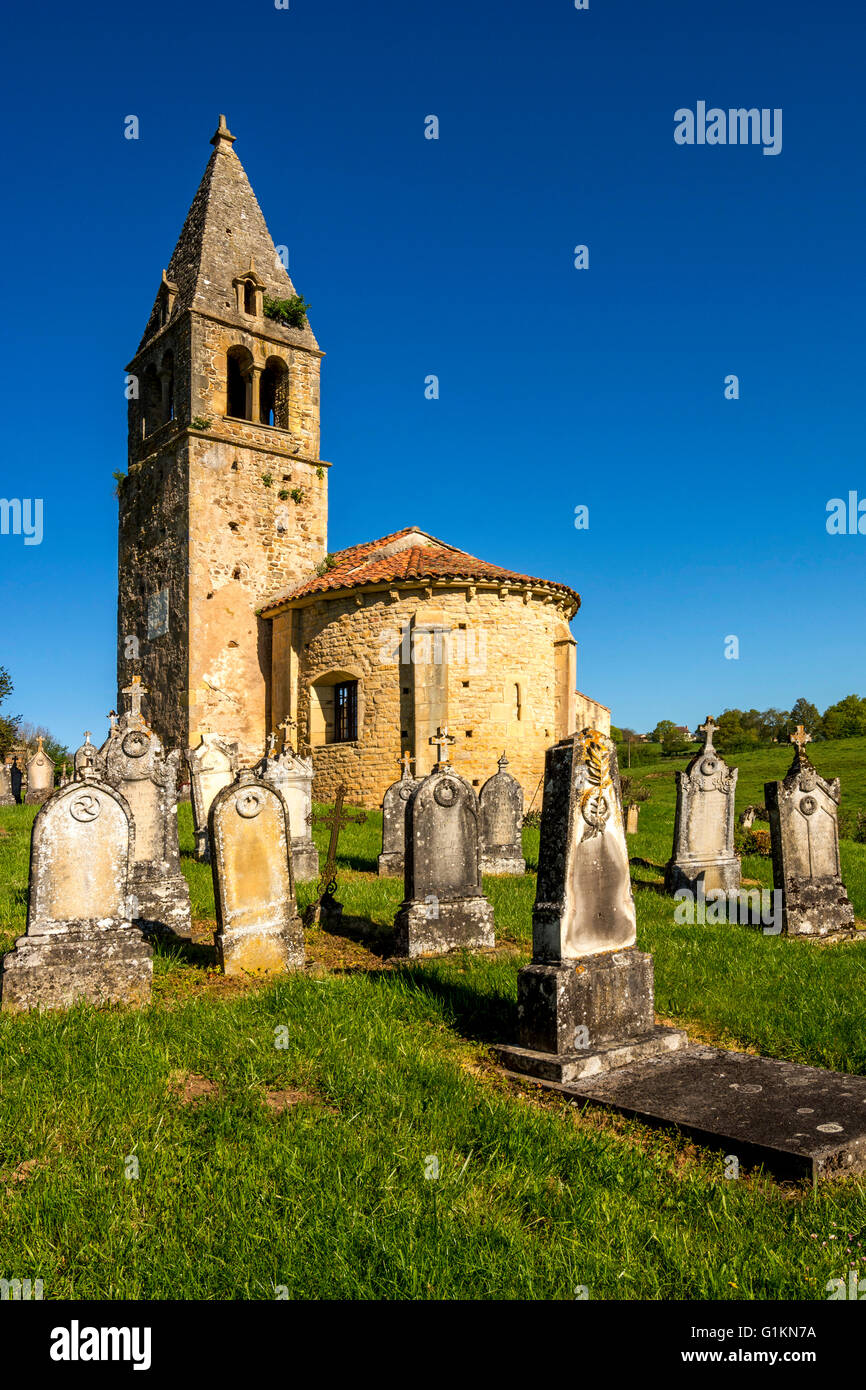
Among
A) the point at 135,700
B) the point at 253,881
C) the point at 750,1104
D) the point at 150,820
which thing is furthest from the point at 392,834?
the point at 750,1104

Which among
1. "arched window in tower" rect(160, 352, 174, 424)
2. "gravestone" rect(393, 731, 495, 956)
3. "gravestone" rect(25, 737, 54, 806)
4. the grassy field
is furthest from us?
"arched window in tower" rect(160, 352, 174, 424)

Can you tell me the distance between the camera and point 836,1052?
15.3 ft

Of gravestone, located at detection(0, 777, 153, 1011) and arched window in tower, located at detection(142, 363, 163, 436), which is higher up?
arched window in tower, located at detection(142, 363, 163, 436)

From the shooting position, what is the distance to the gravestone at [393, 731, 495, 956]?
24.0ft

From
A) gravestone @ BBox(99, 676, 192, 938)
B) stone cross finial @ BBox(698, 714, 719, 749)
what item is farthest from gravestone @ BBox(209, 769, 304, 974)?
stone cross finial @ BBox(698, 714, 719, 749)

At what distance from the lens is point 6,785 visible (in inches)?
888

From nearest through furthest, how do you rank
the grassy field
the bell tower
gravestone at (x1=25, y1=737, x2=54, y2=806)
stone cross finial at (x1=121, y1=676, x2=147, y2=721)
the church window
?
the grassy field → stone cross finial at (x1=121, y1=676, x2=147, y2=721) → the church window → the bell tower → gravestone at (x1=25, y1=737, x2=54, y2=806)

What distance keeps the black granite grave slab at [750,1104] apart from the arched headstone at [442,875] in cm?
300

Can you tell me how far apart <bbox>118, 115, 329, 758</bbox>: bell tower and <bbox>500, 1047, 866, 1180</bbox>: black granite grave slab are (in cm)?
1710

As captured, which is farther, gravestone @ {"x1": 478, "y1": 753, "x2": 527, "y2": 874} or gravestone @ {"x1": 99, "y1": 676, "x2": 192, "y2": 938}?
gravestone @ {"x1": 478, "y1": 753, "x2": 527, "y2": 874}

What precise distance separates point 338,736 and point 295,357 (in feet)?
35.9

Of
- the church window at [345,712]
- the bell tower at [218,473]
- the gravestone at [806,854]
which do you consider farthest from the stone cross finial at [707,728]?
the bell tower at [218,473]

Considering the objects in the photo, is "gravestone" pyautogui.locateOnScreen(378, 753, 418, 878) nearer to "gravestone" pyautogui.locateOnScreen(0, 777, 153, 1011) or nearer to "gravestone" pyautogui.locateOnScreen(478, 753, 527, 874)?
"gravestone" pyautogui.locateOnScreen(478, 753, 527, 874)
